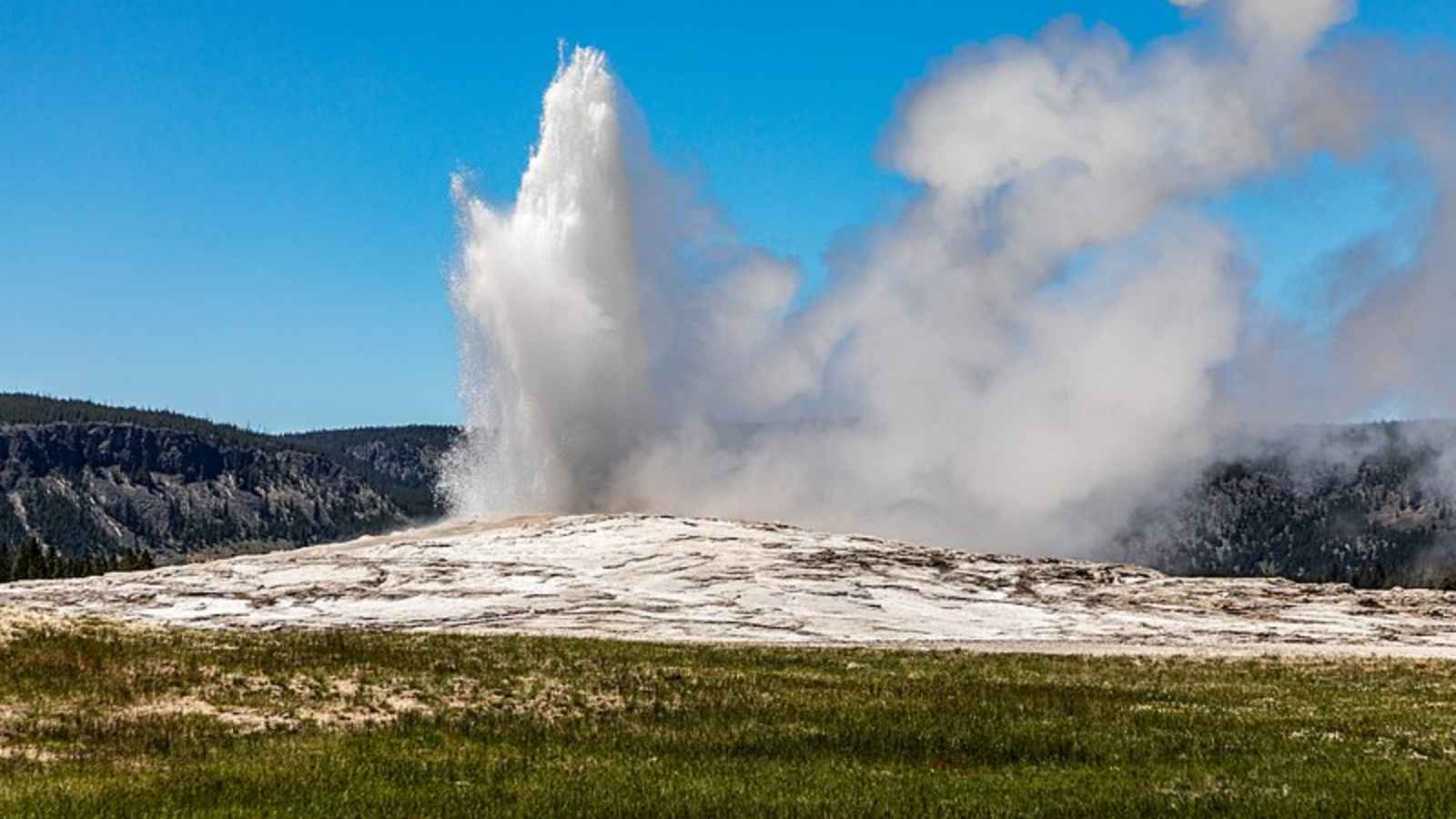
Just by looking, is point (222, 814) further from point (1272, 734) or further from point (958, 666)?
point (958, 666)

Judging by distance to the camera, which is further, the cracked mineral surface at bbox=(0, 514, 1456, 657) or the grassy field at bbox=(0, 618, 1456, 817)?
the cracked mineral surface at bbox=(0, 514, 1456, 657)

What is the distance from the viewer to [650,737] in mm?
27844

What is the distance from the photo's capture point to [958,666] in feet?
156

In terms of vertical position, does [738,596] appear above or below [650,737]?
above

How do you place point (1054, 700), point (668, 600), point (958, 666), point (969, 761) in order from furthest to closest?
1. point (668, 600)
2. point (958, 666)
3. point (1054, 700)
4. point (969, 761)

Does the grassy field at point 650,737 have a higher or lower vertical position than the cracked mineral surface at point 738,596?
lower

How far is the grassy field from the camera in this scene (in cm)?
2097

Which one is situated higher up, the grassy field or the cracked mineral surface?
the cracked mineral surface

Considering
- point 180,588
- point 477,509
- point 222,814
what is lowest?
point 222,814

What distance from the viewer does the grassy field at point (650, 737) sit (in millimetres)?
20969

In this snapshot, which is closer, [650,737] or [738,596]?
[650,737]

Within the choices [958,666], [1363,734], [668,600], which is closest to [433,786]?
[1363,734]

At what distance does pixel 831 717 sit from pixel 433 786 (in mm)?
11434

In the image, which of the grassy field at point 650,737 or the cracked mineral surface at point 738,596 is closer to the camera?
the grassy field at point 650,737
